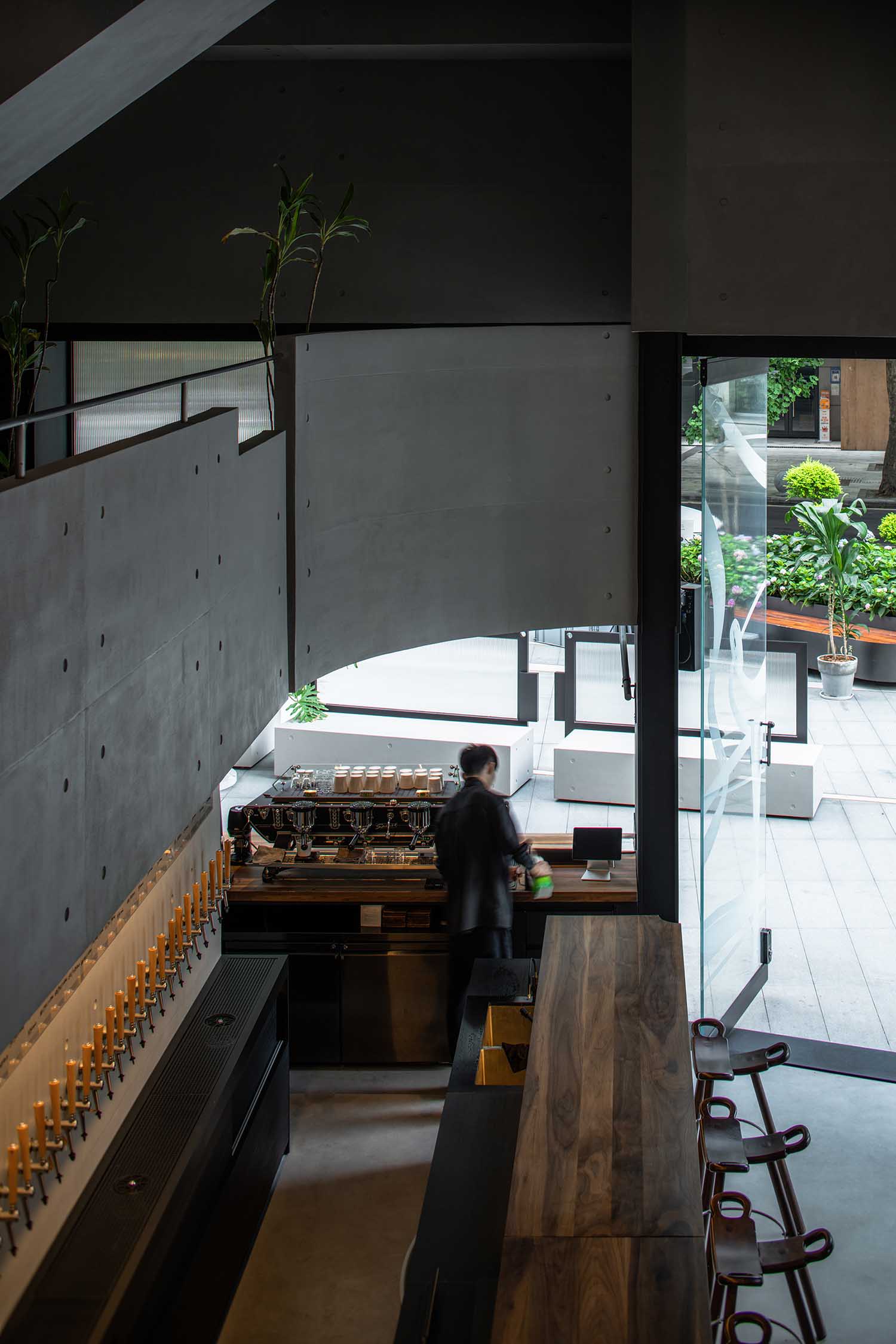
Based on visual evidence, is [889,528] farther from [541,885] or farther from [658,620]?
[541,885]

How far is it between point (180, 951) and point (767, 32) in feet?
15.9

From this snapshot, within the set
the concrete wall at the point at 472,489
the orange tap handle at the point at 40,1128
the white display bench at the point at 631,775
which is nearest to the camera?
the orange tap handle at the point at 40,1128

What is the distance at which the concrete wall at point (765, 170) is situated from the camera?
19.4 ft

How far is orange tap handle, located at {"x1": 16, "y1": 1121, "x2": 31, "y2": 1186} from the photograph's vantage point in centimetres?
341

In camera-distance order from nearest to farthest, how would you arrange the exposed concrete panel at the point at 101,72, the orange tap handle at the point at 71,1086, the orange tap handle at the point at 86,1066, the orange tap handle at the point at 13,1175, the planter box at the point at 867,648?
the orange tap handle at the point at 13,1175 → the orange tap handle at the point at 71,1086 → the orange tap handle at the point at 86,1066 → the exposed concrete panel at the point at 101,72 → the planter box at the point at 867,648

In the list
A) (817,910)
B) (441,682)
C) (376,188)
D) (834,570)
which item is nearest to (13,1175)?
(376,188)

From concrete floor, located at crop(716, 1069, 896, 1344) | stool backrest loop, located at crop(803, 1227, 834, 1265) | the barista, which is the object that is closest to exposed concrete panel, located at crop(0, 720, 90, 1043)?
stool backrest loop, located at crop(803, 1227, 834, 1265)

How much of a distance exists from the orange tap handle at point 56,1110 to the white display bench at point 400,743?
22.0ft

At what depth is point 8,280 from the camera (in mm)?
6863

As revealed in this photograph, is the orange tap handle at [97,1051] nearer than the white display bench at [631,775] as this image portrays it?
Yes

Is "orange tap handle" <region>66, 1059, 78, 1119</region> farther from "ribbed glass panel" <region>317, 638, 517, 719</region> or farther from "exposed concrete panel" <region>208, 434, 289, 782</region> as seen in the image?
"ribbed glass panel" <region>317, 638, 517, 719</region>

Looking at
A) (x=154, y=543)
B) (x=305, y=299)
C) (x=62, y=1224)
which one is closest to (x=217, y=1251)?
(x=62, y=1224)

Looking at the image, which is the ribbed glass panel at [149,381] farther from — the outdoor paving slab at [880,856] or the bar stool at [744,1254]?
the outdoor paving slab at [880,856]

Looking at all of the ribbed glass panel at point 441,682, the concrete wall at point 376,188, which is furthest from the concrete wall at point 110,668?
the ribbed glass panel at point 441,682
